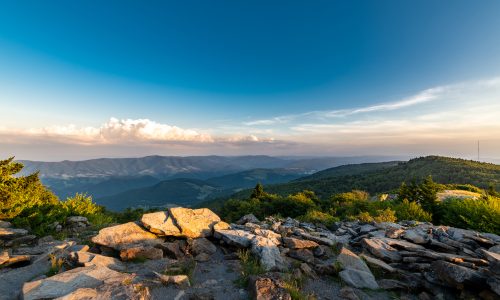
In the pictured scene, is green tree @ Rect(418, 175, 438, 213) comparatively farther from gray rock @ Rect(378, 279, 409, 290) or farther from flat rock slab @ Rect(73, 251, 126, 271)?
flat rock slab @ Rect(73, 251, 126, 271)

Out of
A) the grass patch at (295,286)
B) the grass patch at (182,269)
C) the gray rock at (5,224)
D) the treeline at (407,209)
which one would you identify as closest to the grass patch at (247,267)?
the grass patch at (295,286)

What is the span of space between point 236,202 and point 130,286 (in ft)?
130

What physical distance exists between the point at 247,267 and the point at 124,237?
18.7ft

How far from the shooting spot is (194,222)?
12.8 m

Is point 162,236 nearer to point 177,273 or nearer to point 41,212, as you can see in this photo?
point 177,273

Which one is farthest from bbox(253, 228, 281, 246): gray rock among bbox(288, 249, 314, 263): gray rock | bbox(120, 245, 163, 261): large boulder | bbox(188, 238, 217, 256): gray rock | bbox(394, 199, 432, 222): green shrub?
bbox(394, 199, 432, 222): green shrub

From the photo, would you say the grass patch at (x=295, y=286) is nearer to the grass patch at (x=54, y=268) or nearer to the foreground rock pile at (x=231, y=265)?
the foreground rock pile at (x=231, y=265)

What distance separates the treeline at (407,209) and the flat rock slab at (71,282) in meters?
14.8

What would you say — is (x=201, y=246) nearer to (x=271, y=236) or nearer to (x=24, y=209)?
(x=271, y=236)

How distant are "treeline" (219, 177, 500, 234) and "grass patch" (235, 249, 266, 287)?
33.8ft

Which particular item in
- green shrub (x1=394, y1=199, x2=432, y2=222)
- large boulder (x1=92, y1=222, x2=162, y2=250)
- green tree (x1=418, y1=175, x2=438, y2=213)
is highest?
large boulder (x1=92, y1=222, x2=162, y2=250)

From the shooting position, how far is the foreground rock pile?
24.1 feet

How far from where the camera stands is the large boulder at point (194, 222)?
39.9ft

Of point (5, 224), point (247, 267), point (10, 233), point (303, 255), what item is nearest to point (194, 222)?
point (247, 267)
